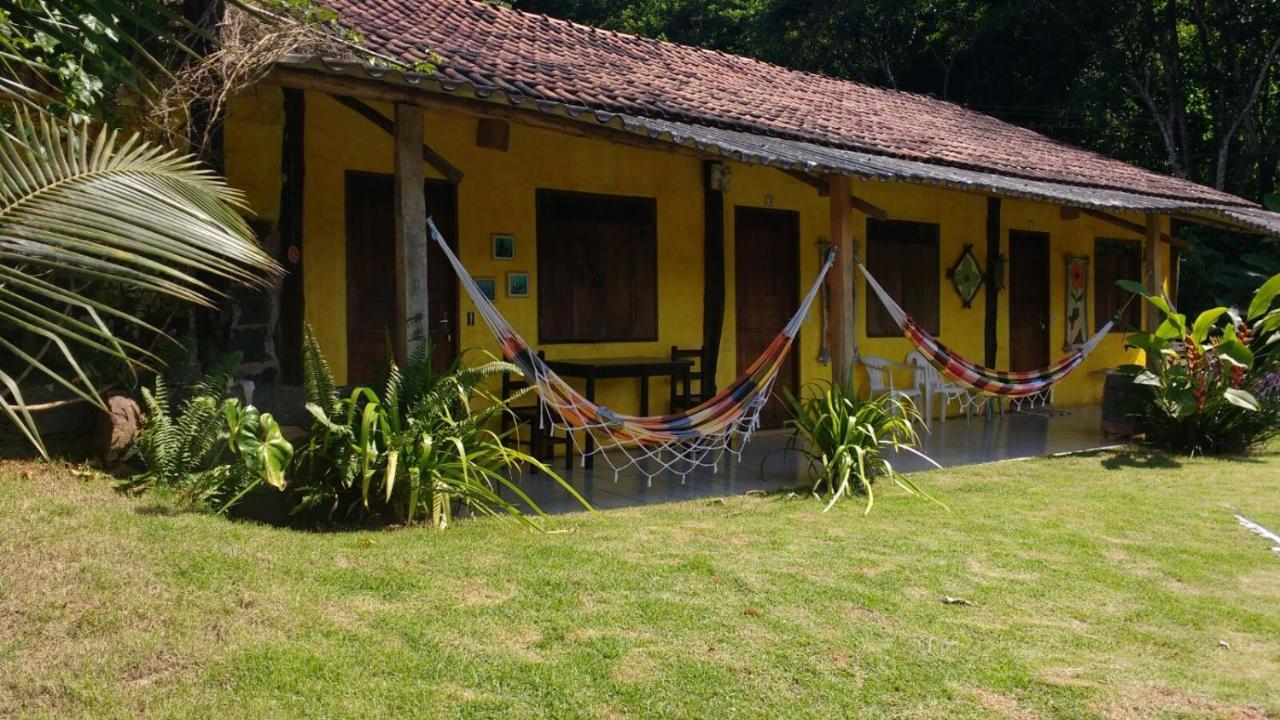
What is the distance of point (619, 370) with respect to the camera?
21.9ft

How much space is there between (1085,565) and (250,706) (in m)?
3.23

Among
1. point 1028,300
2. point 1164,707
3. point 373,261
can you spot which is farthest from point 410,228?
point 1028,300

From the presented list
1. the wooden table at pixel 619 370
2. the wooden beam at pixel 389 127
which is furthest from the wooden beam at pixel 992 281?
the wooden beam at pixel 389 127

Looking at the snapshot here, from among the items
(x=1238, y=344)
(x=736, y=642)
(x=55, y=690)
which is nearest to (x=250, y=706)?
(x=55, y=690)

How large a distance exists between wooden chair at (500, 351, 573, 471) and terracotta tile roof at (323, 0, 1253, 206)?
1760 mm

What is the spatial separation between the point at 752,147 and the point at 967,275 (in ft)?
15.4

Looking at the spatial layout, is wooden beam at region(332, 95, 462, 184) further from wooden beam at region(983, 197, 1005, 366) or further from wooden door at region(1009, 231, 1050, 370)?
wooden door at region(1009, 231, 1050, 370)

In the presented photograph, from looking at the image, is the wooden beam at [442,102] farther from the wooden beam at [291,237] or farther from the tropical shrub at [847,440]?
the tropical shrub at [847,440]

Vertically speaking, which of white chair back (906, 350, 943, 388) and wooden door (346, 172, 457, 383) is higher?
wooden door (346, 172, 457, 383)

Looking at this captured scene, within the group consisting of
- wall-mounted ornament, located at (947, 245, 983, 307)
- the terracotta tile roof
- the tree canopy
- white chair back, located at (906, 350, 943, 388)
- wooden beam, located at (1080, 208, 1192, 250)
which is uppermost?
the tree canopy

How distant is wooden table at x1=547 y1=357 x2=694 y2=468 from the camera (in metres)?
6.64

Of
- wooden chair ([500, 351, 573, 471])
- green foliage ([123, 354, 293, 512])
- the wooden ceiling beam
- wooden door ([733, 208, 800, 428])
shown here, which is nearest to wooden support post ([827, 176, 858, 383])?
wooden chair ([500, 351, 573, 471])

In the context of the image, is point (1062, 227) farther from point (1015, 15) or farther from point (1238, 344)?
point (1015, 15)

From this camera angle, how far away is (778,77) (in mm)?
10328
